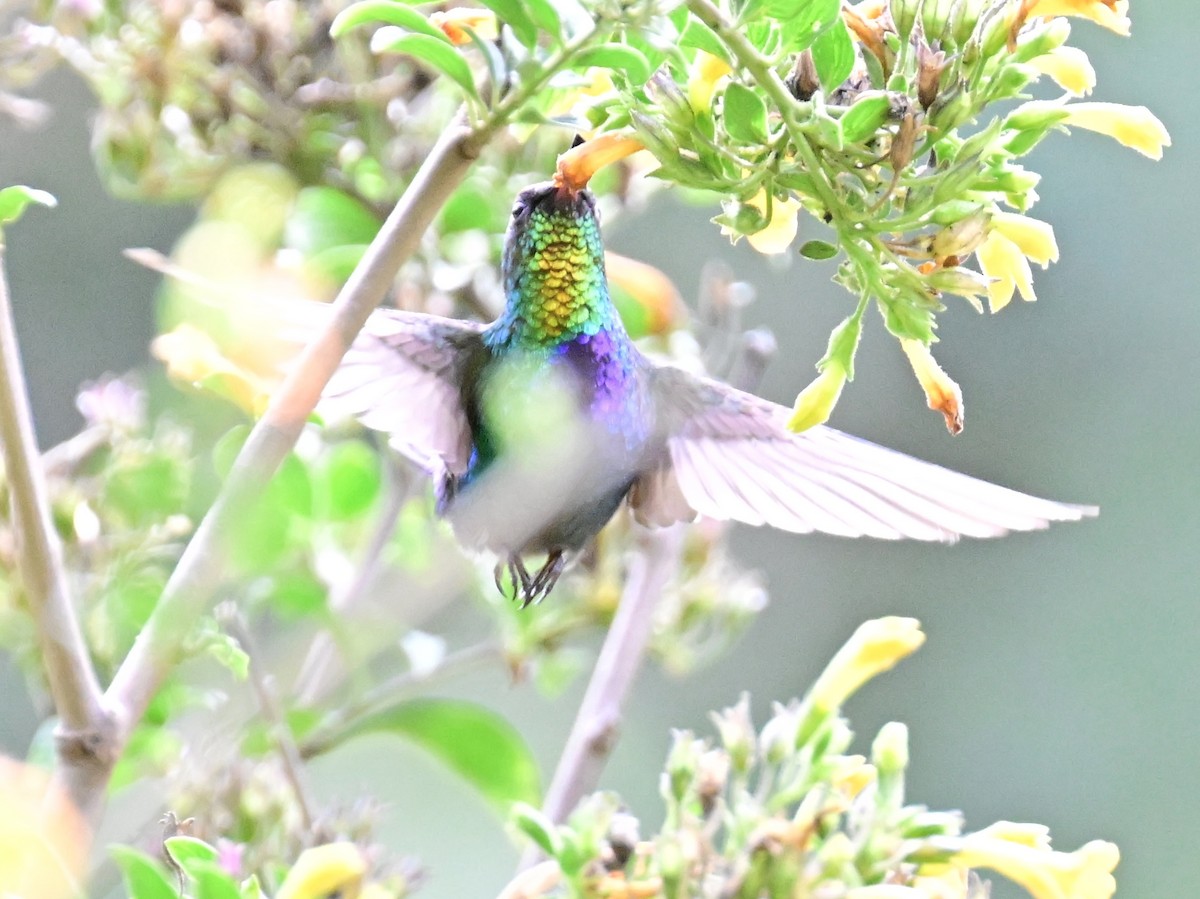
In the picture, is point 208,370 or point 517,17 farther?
point 208,370

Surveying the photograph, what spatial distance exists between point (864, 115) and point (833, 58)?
3 centimetres

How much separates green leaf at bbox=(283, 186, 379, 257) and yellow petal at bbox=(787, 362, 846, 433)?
42 centimetres

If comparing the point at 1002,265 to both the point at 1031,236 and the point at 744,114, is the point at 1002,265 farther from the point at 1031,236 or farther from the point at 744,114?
the point at 744,114

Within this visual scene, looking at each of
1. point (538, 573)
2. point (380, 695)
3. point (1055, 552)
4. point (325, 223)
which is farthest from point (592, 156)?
point (1055, 552)

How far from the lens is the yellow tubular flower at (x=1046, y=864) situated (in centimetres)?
78

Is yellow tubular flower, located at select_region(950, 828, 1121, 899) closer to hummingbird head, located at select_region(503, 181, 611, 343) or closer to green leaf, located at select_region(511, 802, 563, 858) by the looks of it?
green leaf, located at select_region(511, 802, 563, 858)

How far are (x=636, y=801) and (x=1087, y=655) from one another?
94cm

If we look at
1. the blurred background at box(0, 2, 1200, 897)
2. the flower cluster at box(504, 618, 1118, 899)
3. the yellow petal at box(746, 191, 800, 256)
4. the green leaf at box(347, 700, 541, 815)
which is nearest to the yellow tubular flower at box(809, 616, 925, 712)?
the flower cluster at box(504, 618, 1118, 899)

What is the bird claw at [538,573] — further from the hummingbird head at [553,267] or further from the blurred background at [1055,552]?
the blurred background at [1055,552]

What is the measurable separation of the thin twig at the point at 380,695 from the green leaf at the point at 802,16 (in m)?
0.61

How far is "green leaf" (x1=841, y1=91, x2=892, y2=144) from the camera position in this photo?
19.7 inches

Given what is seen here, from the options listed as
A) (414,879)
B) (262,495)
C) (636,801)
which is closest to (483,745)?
(414,879)

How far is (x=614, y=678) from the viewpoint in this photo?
2.95 feet

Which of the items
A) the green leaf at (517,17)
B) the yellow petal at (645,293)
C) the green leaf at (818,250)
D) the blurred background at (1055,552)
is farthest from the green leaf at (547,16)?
the blurred background at (1055,552)
